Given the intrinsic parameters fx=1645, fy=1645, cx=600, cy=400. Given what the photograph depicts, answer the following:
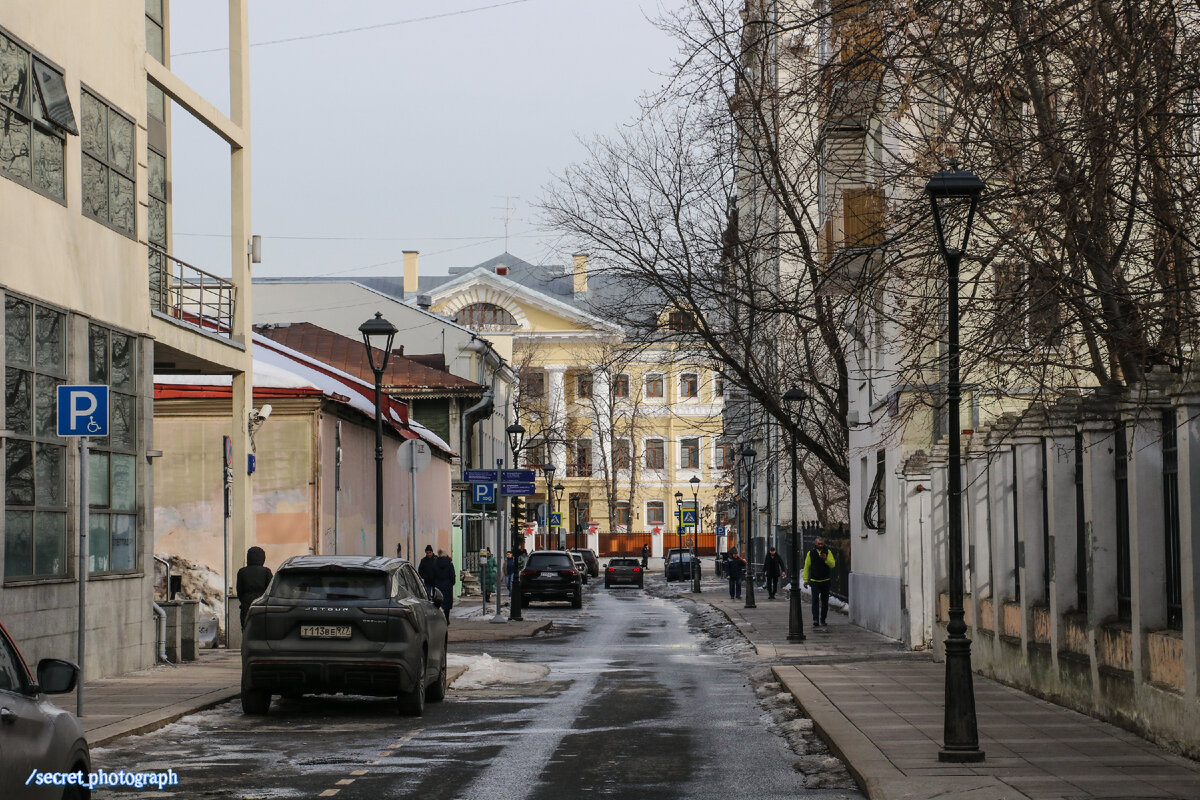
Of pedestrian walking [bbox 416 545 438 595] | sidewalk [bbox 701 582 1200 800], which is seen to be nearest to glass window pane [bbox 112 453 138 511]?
sidewalk [bbox 701 582 1200 800]

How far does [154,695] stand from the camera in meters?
17.9

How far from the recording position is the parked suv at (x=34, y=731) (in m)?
6.34

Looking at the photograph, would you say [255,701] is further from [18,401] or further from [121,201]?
[121,201]

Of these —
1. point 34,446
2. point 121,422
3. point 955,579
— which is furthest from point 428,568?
point 955,579

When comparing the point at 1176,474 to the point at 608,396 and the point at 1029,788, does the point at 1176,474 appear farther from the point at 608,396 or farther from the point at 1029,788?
the point at 608,396

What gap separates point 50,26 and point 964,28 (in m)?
11.0

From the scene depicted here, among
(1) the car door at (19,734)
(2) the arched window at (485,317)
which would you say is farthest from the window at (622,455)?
(1) the car door at (19,734)

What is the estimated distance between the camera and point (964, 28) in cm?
1338

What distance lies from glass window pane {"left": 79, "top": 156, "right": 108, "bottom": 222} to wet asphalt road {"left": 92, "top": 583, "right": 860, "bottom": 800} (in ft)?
21.9

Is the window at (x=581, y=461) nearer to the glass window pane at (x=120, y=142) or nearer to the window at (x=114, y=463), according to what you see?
the window at (x=114, y=463)

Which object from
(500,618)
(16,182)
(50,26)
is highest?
(50,26)

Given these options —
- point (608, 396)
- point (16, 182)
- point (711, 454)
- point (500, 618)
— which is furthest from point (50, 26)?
point (711, 454)

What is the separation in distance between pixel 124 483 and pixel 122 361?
1.62 m

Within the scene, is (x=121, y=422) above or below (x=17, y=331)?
below
